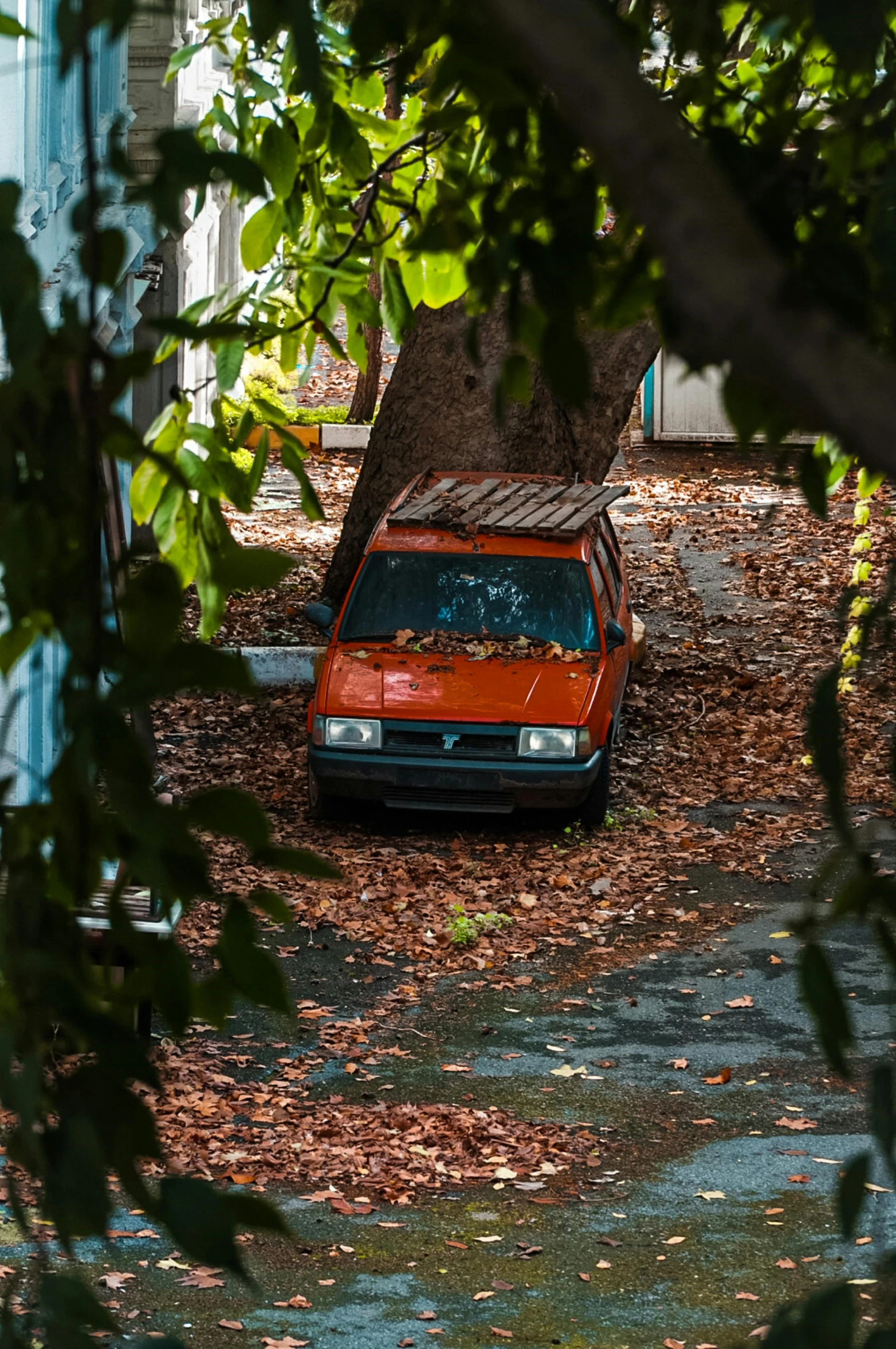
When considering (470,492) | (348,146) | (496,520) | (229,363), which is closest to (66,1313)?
(229,363)

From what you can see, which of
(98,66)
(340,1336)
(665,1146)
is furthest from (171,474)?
(98,66)

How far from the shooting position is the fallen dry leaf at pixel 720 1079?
7.43m

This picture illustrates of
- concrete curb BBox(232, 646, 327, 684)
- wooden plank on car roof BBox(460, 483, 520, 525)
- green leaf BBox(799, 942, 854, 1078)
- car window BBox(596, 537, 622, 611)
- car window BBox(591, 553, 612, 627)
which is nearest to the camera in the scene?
green leaf BBox(799, 942, 854, 1078)

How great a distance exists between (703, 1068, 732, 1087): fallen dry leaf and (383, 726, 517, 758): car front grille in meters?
3.30

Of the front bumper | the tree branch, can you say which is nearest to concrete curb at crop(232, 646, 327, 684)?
the front bumper

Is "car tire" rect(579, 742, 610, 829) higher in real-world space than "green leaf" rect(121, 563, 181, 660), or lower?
lower

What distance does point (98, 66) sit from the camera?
12484 mm

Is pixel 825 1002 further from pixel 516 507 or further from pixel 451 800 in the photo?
pixel 516 507

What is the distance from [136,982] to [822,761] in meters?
0.68

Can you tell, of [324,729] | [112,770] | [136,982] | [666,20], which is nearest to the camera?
[112,770]

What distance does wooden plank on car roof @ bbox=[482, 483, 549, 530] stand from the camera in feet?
37.7

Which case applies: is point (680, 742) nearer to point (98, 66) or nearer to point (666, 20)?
point (98, 66)

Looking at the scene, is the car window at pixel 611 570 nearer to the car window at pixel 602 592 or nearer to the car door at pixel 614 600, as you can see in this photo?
the car door at pixel 614 600

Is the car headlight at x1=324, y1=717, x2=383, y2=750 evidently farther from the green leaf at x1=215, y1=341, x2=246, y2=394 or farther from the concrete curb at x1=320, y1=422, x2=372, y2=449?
the concrete curb at x1=320, y1=422, x2=372, y2=449
